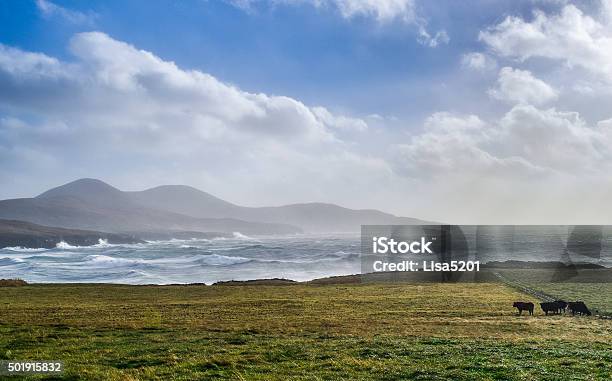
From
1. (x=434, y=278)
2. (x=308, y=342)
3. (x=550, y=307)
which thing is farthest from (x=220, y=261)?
(x=308, y=342)

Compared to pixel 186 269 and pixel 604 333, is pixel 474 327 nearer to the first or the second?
→ pixel 604 333

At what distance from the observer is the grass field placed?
16969 millimetres

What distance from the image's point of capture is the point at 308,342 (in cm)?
2323

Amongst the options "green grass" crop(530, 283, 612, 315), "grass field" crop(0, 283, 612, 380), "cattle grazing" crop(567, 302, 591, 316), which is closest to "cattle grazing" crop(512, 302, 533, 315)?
"grass field" crop(0, 283, 612, 380)

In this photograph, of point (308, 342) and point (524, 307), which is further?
point (524, 307)

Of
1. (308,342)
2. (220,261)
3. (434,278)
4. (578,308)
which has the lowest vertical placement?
(220,261)

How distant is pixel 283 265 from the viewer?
131 m

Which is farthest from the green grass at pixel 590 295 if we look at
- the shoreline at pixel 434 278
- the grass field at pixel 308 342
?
the shoreline at pixel 434 278

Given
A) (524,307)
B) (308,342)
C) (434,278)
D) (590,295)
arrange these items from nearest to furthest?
(308,342)
(524,307)
(590,295)
(434,278)

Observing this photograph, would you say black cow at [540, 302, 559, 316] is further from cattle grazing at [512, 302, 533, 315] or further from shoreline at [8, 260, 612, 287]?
shoreline at [8, 260, 612, 287]

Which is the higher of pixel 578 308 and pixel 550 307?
pixel 578 308

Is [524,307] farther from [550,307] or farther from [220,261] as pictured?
[220,261]

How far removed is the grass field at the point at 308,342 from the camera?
1697 cm

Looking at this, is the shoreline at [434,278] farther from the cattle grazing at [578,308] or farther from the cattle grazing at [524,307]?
the cattle grazing at [524,307]
